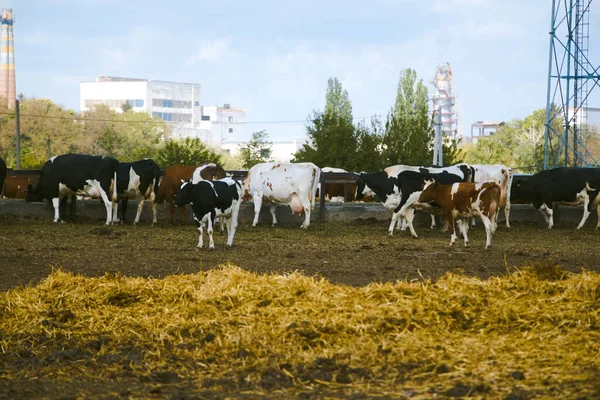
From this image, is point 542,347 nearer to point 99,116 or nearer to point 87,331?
point 87,331

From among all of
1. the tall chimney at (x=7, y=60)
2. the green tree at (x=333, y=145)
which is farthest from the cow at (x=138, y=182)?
the tall chimney at (x=7, y=60)

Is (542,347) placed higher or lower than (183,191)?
lower

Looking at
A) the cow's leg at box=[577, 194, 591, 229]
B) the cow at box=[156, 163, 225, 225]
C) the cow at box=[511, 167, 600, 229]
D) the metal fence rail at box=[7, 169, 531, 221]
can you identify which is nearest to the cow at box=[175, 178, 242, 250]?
the cow at box=[156, 163, 225, 225]

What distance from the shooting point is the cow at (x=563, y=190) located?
834 inches

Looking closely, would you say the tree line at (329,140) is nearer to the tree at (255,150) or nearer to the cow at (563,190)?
the tree at (255,150)

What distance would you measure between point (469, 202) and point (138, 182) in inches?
328

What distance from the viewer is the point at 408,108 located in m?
80.6

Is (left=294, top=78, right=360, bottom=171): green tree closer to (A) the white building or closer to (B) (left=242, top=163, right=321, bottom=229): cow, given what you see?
(B) (left=242, top=163, right=321, bottom=229): cow

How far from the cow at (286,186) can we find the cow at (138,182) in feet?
7.86

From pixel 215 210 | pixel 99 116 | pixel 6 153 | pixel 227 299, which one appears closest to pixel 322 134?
pixel 215 210

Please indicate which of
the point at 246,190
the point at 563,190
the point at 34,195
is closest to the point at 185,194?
the point at 246,190

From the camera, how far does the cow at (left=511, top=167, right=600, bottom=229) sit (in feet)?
69.5

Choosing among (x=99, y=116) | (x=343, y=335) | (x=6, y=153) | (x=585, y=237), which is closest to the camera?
(x=343, y=335)

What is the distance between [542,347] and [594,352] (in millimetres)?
394
